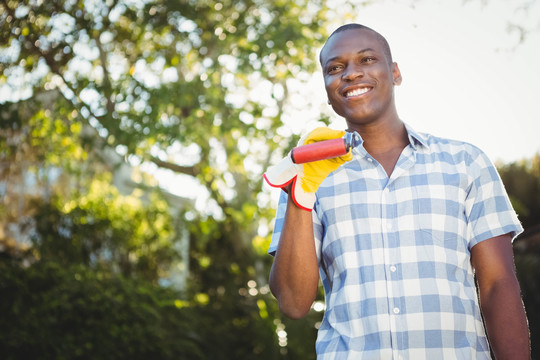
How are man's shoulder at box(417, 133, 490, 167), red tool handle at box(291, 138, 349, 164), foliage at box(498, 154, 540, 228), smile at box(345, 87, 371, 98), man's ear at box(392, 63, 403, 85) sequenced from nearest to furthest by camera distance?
red tool handle at box(291, 138, 349, 164)
man's shoulder at box(417, 133, 490, 167)
smile at box(345, 87, 371, 98)
man's ear at box(392, 63, 403, 85)
foliage at box(498, 154, 540, 228)

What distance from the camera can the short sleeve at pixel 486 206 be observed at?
1.81 metres

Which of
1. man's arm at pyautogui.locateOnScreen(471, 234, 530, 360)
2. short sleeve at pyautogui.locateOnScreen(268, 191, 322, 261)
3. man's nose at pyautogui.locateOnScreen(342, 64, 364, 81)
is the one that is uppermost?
man's nose at pyautogui.locateOnScreen(342, 64, 364, 81)

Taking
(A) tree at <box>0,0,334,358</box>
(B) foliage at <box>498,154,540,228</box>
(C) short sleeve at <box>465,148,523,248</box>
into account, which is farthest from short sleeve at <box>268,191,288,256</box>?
(B) foliage at <box>498,154,540,228</box>

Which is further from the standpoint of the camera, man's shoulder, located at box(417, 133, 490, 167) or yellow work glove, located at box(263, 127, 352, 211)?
man's shoulder, located at box(417, 133, 490, 167)

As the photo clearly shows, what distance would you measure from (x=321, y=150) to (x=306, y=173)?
0.12 m

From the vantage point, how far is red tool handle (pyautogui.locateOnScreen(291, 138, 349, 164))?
66.9 inches

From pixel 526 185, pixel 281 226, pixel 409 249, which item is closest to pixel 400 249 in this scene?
pixel 409 249

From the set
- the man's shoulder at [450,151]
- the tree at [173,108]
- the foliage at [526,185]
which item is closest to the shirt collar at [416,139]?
the man's shoulder at [450,151]

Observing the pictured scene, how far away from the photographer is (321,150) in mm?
1707

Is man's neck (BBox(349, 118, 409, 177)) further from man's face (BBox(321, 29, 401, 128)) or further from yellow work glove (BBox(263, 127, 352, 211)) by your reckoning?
yellow work glove (BBox(263, 127, 352, 211))

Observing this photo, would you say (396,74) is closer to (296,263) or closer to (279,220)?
(279,220)

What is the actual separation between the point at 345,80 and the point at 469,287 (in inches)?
30.3

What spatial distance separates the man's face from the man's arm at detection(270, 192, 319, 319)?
0.43 metres

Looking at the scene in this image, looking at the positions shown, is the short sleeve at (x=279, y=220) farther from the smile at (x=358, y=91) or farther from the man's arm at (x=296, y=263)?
the smile at (x=358, y=91)
